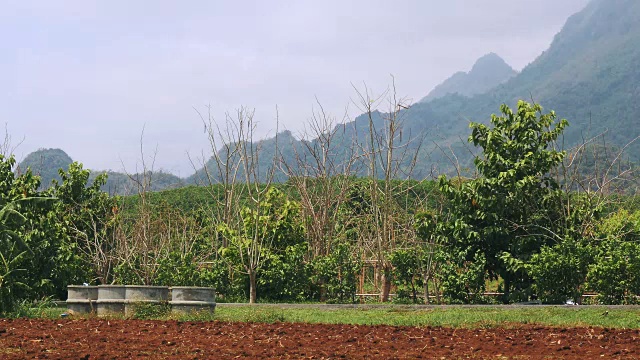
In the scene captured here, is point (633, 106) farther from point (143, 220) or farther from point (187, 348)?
point (187, 348)

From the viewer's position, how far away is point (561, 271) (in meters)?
19.0

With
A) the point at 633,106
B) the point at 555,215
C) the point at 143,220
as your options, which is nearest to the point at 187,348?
the point at 555,215

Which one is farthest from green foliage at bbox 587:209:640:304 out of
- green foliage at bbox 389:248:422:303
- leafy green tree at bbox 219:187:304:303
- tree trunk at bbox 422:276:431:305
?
leafy green tree at bbox 219:187:304:303

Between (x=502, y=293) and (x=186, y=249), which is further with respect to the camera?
(x=186, y=249)

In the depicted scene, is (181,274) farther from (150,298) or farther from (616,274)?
(616,274)

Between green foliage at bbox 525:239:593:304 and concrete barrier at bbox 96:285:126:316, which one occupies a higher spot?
green foliage at bbox 525:239:593:304

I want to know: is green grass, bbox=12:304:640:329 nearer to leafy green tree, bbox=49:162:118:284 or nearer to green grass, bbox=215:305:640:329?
green grass, bbox=215:305:640:329

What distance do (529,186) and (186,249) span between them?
37.5ft

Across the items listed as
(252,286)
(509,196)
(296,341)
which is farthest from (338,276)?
(296,341)

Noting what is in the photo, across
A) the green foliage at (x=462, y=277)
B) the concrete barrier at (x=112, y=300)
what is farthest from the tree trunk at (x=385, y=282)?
the concrete barrier at (x=112, y=300)

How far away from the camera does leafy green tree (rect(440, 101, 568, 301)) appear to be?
20469 mm

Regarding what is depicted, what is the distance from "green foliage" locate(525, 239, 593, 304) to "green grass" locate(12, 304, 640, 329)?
1.90m

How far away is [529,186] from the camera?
20641 mm

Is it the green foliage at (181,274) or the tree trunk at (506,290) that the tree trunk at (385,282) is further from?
the green foliage at (181,274)
